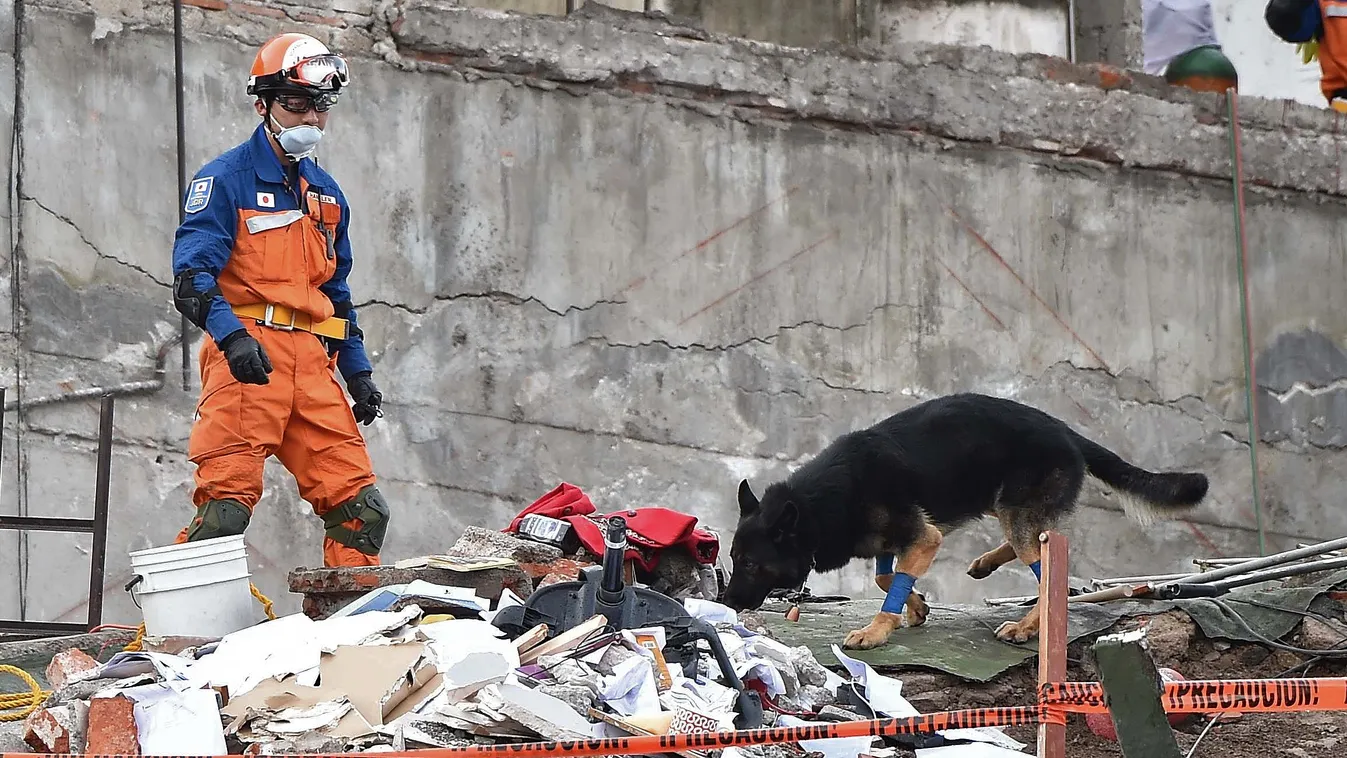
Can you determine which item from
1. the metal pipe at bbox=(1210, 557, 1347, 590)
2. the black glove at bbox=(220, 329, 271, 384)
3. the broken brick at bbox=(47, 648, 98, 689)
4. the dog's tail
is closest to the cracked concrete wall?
the metal pipe at bbox=(1210, 557, 1347, 590)

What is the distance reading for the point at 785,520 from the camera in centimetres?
577

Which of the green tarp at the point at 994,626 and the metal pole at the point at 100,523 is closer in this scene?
the green tarp at the point at 994,626

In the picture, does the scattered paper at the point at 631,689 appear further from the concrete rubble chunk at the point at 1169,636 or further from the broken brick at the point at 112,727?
the concrete rubble chunk at the point at 1169,636

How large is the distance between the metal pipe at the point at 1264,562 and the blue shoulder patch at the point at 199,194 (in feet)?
13.1

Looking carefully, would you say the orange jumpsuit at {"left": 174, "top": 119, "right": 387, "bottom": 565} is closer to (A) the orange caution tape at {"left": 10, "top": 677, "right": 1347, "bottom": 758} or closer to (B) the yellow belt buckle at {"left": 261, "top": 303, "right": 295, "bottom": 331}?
(B) the yellow belt buckle at {"left": 261, "top": 303, "right": 295, "bottom": 331}

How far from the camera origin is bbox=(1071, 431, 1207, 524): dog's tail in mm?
5910

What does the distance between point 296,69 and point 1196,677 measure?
3.82m

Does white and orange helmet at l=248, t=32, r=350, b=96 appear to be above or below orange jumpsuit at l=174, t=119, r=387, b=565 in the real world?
above

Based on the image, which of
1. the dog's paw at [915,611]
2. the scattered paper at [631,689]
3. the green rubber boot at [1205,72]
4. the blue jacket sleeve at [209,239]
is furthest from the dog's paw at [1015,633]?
the green rubber boot at [1205,72]

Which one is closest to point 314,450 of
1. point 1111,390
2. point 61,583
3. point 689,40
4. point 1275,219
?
point 61,583

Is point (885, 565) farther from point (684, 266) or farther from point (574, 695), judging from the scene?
point (684, 266)

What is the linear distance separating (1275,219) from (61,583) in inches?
290

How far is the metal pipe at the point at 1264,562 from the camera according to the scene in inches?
239

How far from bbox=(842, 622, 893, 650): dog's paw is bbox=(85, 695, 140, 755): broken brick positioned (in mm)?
2585
